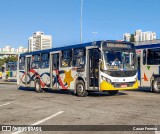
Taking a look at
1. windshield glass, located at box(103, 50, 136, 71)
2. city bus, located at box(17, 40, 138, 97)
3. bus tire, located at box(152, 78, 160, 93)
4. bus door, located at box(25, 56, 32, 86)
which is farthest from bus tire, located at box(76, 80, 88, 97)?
bus door, located at box(25, 56, 32, 86)

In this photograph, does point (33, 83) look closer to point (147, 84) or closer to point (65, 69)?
point (65, 69)

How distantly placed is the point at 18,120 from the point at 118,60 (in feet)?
25.4

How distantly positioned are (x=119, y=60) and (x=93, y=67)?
1.40 m

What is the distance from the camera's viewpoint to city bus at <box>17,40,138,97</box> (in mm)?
16000

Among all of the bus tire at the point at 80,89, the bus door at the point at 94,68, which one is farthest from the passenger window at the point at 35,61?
the bus door at the point at 94,68

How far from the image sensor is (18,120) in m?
9.81

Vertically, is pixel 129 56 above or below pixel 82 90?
above

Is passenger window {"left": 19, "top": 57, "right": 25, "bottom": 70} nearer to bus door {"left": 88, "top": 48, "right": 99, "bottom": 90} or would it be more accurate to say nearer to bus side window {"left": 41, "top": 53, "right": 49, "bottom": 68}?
bus side window {"left": 41, "top": 53, "right": 49, "bottom": 68}

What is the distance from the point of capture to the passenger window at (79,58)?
17484 mm

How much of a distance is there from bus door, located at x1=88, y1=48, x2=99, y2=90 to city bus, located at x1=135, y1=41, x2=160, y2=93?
4.70 metres

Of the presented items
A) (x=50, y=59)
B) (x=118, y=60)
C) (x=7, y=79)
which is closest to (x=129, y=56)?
(x=118, y=60)

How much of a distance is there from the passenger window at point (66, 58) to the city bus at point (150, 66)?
4824 mm

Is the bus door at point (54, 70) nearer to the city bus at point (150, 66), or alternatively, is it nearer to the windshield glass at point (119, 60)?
the windshield glass at point (119, 60)

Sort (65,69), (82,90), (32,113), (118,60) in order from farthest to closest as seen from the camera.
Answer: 1. (65,69)
2. (82,90)
3. (118,60)
4. (32,113)
